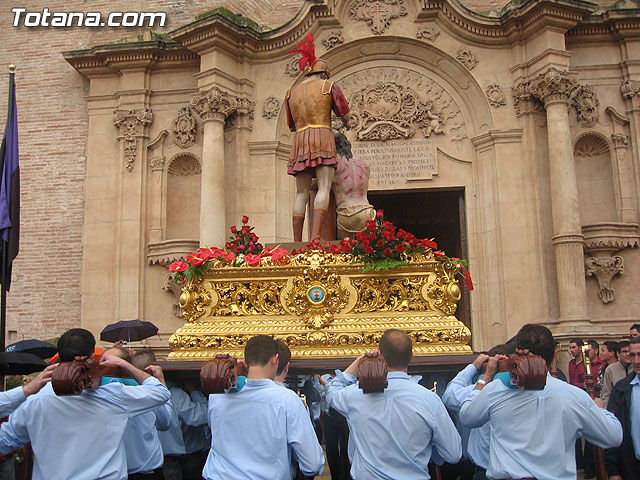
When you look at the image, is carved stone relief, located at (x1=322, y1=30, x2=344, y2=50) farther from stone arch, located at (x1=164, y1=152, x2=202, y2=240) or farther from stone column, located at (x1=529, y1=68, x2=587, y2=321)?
stone column, located at (x1=529, y1=68, x2=587, y2=321)

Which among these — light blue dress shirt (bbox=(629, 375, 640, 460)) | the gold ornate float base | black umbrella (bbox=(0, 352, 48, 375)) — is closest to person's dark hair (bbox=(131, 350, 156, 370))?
the gold ornate float base

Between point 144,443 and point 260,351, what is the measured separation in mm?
1305

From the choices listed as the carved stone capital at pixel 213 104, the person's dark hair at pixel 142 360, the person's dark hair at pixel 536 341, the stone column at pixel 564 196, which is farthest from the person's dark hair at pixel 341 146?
the stone column at pixel 564 196

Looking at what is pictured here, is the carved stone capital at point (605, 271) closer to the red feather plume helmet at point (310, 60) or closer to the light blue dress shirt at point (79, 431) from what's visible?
the red feather plume helmet at point (310, 60)

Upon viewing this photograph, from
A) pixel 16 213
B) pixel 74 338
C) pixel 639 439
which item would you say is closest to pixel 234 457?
pixel 74 338

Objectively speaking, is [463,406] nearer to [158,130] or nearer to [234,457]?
[234,457]

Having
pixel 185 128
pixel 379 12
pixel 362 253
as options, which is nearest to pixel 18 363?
pixel 362 253

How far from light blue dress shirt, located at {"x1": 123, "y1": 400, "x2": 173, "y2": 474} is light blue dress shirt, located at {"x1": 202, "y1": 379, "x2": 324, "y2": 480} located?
2.73 ft

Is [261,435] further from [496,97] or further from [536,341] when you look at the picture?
[496,97]

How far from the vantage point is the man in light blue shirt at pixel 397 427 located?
4242mm

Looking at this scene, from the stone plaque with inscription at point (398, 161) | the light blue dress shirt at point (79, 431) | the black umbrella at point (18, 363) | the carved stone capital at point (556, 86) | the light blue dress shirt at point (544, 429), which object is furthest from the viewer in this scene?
the stone plaque with inscription at point (398, 161)

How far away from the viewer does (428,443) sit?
14.2 ft

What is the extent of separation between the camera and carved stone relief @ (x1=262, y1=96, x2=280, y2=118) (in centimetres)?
1523

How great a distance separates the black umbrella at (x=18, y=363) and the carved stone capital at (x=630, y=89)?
12606 mm
